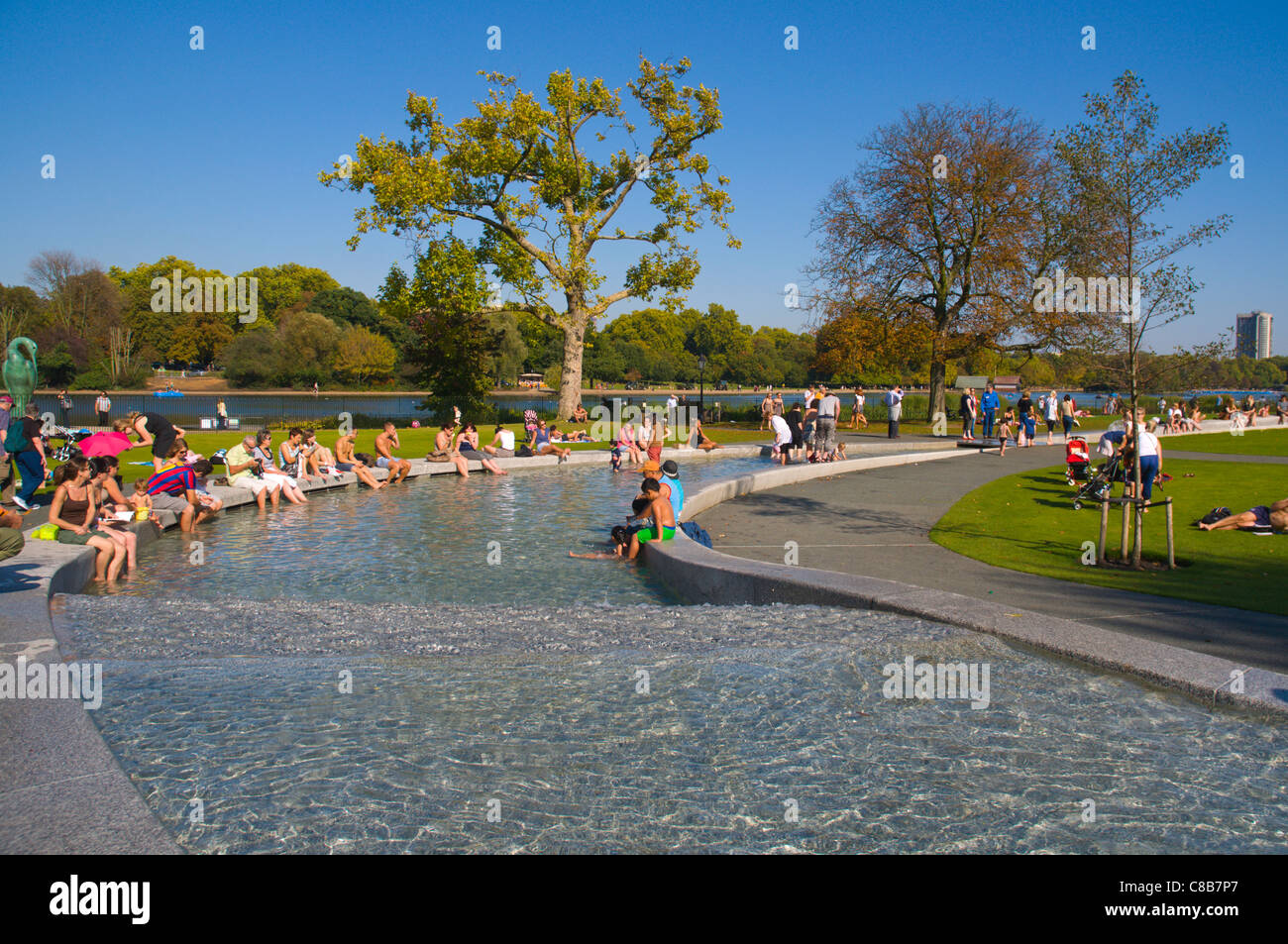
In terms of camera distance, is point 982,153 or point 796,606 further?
point 982,153

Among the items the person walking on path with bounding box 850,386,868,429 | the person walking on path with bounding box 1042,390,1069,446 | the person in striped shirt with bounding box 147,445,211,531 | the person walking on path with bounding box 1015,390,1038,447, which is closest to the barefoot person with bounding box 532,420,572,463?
the person in striped shirt with bounding box 147,445,211,531

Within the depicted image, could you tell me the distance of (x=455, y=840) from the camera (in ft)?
15.3

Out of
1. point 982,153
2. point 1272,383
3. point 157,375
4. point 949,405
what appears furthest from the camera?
point 1272,383

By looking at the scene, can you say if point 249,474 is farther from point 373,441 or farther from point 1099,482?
point 1099,482

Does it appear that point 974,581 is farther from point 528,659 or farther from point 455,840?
point 455,840

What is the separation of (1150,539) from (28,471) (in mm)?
17015

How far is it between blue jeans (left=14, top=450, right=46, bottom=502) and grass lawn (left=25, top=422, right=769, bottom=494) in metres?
2.92

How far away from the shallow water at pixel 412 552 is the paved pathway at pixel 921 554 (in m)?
1.98

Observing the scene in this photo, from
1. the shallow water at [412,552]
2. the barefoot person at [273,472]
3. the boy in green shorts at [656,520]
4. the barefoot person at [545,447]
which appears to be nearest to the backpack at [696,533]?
the boy in green shorts at [656,520]

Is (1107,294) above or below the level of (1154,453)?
above

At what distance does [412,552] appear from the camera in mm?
13086
